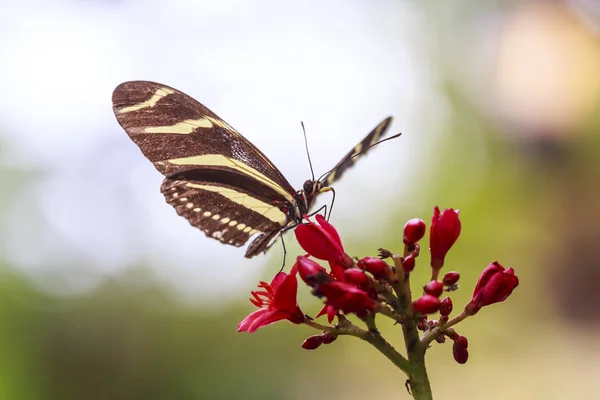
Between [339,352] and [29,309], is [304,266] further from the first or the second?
[339,352]

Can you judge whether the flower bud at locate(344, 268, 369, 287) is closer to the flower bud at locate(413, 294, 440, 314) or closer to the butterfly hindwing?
the flower bud at locate(413, 294, 440, 314)

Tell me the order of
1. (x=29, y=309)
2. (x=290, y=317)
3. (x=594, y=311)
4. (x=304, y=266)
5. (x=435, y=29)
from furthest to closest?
(x=435, y=29) < (x=594, y=311) < (x=29, y=309) < (x=290, y=317) < (x=304, y=266)

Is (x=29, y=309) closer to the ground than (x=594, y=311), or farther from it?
farther from it

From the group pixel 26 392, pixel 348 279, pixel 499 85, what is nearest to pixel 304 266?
pixel 348 279

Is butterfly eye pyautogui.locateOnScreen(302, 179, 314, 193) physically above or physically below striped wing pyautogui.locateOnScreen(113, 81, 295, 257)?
below

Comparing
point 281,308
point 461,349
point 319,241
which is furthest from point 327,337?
point 461,349

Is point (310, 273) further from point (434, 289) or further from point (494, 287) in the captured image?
point (494, 287)

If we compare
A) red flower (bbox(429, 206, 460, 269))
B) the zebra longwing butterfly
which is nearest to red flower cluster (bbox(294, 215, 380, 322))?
red flower (bbox(429, 206, 460, 269))
